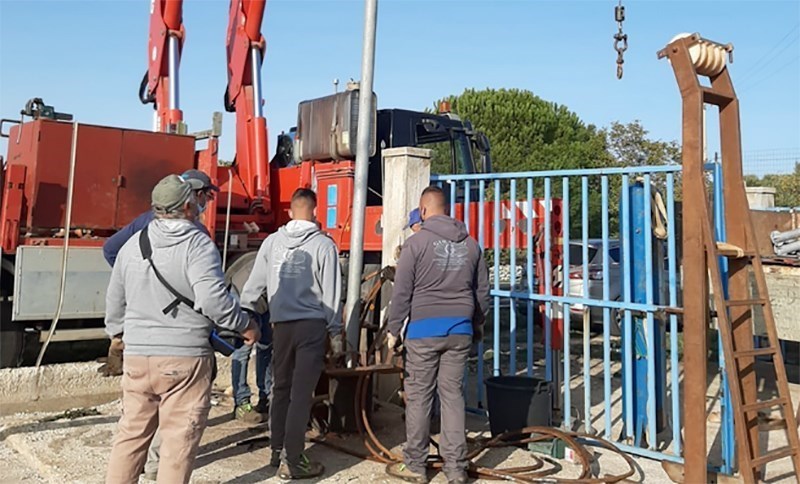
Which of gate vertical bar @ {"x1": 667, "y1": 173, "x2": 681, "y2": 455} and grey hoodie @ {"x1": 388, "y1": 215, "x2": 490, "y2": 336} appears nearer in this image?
grey hoodie @ {"x1": 388, "y1": 215, "x2": 490, "y2": 336}

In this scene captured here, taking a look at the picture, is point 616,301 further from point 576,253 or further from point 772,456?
point 576,253

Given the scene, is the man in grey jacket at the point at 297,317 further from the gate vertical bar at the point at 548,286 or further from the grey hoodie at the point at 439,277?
the gate vertical bar at the point at 548,286

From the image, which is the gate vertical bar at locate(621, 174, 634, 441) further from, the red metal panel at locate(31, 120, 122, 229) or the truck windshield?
the red metal panel at locate(31, 120, 122, 229)

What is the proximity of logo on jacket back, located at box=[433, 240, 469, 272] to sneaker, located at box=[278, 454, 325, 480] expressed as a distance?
150 centimetres

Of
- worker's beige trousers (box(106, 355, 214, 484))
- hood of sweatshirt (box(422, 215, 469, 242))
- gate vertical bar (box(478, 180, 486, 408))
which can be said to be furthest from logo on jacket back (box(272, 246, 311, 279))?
gate vertical bar (box(478, 180, 486, 408))

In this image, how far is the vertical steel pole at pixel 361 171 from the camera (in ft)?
18.2

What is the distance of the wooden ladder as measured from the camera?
13.8 ft

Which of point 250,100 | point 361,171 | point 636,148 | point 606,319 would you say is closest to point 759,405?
point 606,319

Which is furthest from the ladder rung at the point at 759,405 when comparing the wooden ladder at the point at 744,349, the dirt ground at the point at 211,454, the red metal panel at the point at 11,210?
the red metal panel at the point at 11,210

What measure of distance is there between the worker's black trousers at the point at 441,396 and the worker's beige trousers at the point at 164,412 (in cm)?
141

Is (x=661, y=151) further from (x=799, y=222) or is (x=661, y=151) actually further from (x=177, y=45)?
(x=177, y=45)

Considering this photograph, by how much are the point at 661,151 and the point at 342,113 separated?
20212 mm

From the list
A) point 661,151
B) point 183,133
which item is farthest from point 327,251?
point 661,151

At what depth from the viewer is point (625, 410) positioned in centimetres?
523
